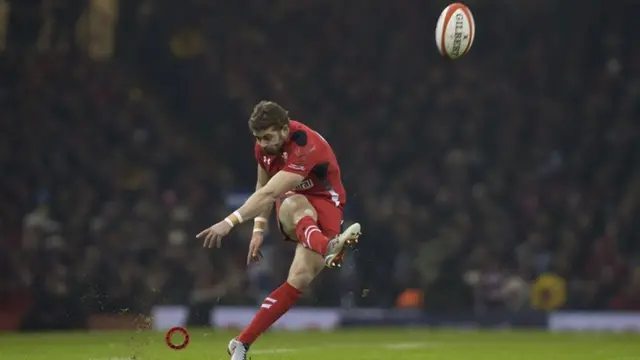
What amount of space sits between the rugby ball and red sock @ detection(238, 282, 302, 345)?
15.8ft

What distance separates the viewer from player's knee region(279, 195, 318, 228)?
393 inches

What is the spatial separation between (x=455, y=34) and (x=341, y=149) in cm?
1030

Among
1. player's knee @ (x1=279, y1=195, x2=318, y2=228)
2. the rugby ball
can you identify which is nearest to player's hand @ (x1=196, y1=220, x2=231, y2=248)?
player's knee @ (x1=279, y1=195, x2=318, y2=228)

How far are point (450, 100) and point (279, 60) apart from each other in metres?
3.38

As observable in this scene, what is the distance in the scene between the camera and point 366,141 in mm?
24062

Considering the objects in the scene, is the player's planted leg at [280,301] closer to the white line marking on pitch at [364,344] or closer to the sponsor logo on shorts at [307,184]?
the sponsor logo on shorts at [307,184]

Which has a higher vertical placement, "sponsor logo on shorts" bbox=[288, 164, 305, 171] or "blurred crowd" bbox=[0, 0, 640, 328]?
"blurred crowd" bbox=[0, 0, 640, 328]

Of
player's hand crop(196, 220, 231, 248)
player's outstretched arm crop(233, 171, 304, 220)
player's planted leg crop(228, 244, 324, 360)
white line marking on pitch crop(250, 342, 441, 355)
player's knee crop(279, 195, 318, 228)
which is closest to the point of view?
player's hand crop(196, 220, 231, 248)

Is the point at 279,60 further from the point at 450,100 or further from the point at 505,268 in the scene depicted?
the point at 505,268

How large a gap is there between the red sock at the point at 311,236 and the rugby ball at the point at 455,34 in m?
4.31

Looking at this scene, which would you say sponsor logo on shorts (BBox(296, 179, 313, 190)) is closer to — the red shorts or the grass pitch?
the red shorts

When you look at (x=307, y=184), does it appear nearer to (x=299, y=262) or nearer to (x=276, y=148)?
(x=276, y=148)

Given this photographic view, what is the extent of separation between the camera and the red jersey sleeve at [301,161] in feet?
31.6

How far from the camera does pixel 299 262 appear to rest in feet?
31.9
